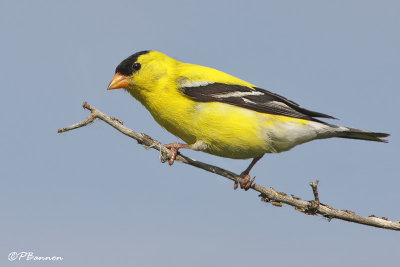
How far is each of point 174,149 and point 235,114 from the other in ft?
3.77

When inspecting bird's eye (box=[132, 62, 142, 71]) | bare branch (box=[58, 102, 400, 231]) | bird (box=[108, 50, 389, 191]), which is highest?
bird's eye (box=[132, 62, 142, 71])

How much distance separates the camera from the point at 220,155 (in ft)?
23.2

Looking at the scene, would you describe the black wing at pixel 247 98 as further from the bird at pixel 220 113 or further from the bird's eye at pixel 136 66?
the bird's eye at pixel 136 66

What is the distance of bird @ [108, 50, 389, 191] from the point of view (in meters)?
6.79

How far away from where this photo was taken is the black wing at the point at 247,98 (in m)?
7.07

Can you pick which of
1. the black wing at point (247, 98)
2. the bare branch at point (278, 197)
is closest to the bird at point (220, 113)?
the black wing at point (247, 98)

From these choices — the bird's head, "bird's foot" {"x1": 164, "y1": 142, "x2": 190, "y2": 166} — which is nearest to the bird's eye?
the bird's head

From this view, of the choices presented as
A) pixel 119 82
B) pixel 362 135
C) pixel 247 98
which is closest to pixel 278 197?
pixel 247 98

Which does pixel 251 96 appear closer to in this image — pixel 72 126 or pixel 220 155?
pixel 220 155

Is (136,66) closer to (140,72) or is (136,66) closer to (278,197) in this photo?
(140,72)

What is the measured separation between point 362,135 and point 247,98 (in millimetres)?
2030

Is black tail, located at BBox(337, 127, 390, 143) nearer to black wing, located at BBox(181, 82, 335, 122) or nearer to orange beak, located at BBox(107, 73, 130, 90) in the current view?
black wing, located at BBox(181, 82, 335, 122)

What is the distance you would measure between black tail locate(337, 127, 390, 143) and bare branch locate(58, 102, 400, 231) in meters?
1.62

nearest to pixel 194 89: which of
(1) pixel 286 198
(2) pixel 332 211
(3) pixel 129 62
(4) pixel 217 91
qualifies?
(4) pixel 217 91
